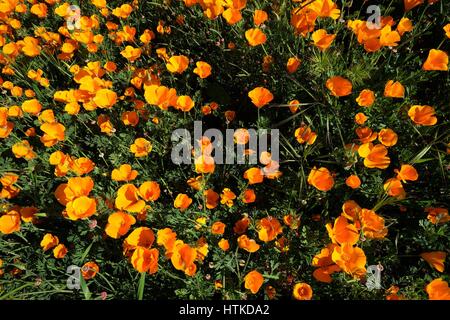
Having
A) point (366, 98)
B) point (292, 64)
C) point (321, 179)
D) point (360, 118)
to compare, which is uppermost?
point (292, 64)

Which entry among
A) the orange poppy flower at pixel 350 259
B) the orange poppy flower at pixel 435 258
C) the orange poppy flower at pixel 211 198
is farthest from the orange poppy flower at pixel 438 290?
the orange poppy flower at pixel 211 198

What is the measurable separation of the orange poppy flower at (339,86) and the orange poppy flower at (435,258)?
887 millimetres

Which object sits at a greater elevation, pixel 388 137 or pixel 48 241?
pixel 388 137

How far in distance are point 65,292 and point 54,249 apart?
0.24 m

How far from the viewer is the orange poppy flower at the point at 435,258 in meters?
1.60

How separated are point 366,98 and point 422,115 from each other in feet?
0.95

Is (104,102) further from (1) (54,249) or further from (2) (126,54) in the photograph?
(1) (54,249)

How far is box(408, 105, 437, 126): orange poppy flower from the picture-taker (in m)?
1.81

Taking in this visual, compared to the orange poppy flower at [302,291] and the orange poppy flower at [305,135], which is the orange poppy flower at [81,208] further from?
the orange poppy flower at [305,135]

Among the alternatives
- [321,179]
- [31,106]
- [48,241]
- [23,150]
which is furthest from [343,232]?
[31,106]

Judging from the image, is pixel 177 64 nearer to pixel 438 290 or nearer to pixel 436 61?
pixel 436 61

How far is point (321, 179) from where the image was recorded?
186 centimetres

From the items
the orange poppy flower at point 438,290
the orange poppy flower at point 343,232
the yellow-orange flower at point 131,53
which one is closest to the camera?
the orange poppy flower at point 438,290
